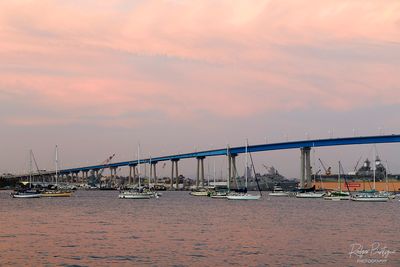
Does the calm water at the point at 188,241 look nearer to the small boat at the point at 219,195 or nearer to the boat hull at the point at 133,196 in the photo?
the boat hull at the point at 133,196

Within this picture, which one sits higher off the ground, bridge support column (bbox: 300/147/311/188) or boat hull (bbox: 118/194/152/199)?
bridge support column (bbox: 300/147/311/188)

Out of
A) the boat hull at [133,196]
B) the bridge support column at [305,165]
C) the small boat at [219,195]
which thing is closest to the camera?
the boat hull at [133,196]

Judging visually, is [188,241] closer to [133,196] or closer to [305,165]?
[133,196]

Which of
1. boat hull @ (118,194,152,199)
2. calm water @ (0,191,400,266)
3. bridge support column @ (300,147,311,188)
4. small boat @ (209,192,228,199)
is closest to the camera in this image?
calm water @ (0,191,400,266)

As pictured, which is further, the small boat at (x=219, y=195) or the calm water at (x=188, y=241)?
the small boat at (x=219, y=195)

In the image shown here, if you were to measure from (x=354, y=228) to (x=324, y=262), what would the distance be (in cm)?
2537

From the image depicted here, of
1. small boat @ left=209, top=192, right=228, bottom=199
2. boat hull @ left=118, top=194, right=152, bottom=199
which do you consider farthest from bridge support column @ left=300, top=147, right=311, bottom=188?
boat hull @ left=118, top=194, right=152, bottom=199

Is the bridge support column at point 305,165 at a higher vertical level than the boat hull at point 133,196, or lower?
higher

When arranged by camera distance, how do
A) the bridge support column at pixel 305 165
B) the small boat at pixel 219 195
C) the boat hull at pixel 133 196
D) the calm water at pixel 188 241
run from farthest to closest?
the bridge support column at pixel 305 165 → the small boat at pixel 219 195 → the boat hull at pixel 133 196 → the calm water at pixel 188 241

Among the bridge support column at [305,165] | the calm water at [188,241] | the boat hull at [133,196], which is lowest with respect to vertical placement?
the calm water at [188,241]

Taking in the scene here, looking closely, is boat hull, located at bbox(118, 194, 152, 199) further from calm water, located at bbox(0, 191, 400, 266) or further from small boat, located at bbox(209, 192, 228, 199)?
calm water, located at bbox(0, 191, 400, 266)

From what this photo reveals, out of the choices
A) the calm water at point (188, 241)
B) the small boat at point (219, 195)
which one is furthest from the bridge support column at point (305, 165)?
the calm water at point (188, 241)

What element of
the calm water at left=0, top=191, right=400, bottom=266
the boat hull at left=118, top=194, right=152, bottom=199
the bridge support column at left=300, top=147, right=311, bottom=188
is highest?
the bridge support column at left=300, top=147, right=311, bottom=188

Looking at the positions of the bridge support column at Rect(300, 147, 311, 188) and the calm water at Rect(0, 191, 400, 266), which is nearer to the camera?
the calm water at Rect(0, 191, 400, 266)
